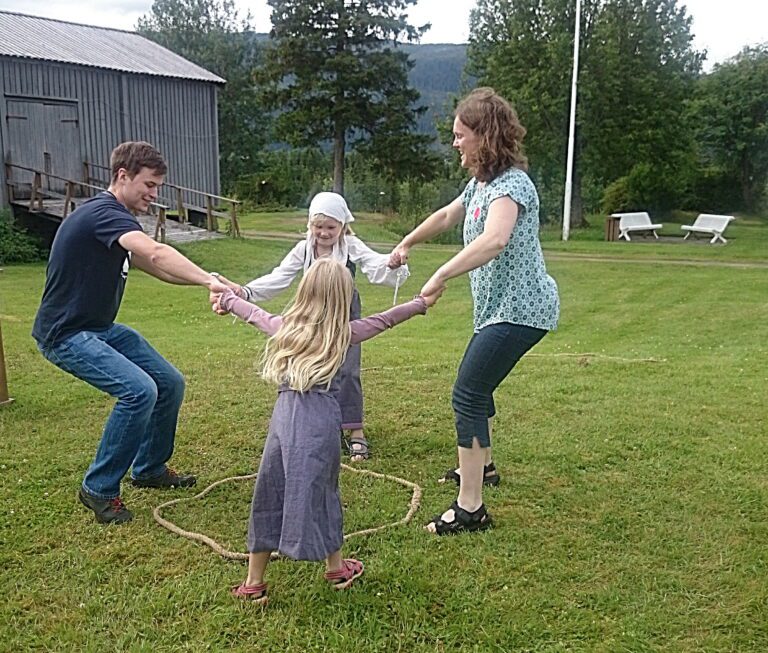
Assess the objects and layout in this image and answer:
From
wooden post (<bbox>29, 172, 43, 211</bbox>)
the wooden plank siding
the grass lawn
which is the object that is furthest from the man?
the wooden plank siding

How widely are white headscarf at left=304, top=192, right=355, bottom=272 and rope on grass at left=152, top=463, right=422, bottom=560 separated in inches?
49.5

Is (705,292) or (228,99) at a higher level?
(228,99)

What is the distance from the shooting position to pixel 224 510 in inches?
176

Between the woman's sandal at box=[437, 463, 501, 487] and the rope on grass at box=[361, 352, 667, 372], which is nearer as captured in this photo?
the woman's sandal at box=[437, 463, 501, 487]

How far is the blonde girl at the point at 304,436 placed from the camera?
3.35 metres

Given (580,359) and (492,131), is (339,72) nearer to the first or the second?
(580,359)

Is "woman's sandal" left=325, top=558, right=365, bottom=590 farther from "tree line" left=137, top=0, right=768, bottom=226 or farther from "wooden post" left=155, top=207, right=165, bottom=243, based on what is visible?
"tree line" left=137, top=0, right=768, bottom=226

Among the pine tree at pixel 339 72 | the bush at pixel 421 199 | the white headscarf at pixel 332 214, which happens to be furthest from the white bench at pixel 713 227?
the white headscarf at pixel 332 214

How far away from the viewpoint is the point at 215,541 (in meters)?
4.08

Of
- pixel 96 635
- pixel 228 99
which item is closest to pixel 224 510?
pixel 96 635

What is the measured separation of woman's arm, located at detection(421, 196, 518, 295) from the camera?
3738 mm

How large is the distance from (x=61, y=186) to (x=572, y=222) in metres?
16.7

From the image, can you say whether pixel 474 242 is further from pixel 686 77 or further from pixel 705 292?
pixel 686 77

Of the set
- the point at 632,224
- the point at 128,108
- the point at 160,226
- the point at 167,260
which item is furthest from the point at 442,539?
the point at 632,224
